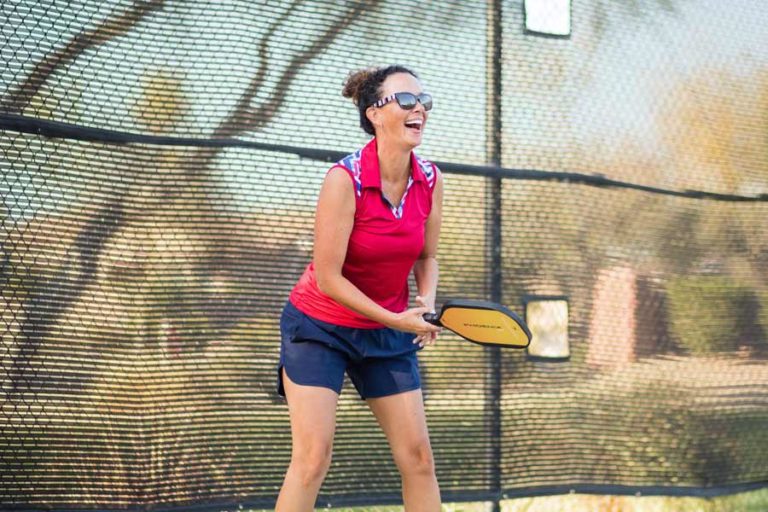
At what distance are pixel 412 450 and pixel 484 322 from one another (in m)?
0.49

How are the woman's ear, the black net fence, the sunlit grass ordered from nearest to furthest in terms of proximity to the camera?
1. the woman's ear
2. the black net fence
3. the sunlit grass

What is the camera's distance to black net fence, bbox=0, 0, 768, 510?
4.11 meters

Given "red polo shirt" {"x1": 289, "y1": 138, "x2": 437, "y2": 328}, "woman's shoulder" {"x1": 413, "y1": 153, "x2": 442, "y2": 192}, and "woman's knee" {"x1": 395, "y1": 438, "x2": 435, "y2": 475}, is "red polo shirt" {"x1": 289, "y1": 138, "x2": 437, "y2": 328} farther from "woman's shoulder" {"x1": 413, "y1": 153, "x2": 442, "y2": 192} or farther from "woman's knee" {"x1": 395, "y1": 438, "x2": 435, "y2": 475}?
"woman's knee" {"x1": 395, "y1": 438, "x2": 435, "y2": 475}

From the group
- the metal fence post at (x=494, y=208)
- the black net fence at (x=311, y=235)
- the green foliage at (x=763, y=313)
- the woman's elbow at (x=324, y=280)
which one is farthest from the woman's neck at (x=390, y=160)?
the green foliage at (x=763, y=313)

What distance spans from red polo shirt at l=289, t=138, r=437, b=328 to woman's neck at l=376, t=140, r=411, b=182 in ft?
0.09

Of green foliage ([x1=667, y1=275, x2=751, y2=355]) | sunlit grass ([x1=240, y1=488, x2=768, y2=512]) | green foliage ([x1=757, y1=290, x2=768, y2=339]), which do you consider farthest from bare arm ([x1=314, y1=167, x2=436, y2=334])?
green foliage ([x1=757, y1=290, x2=768, y2=339])

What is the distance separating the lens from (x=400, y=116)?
347 cm

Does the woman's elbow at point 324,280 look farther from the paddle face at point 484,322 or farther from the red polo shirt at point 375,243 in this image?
the paddle face at point 484,322

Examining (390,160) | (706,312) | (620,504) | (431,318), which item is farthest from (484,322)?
(706,312)

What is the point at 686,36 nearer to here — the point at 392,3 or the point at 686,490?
the point at 392,3

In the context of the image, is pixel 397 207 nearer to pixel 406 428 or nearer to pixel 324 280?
pixel 324 280

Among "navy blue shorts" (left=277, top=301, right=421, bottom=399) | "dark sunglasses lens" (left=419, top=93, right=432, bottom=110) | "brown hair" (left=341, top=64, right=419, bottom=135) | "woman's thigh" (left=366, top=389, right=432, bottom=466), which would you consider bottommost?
"woman's thigh" (left=366, top=389, right=432, bottom=466)

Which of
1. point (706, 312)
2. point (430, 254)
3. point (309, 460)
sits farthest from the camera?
point (706, 312)

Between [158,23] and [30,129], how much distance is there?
0.69m
